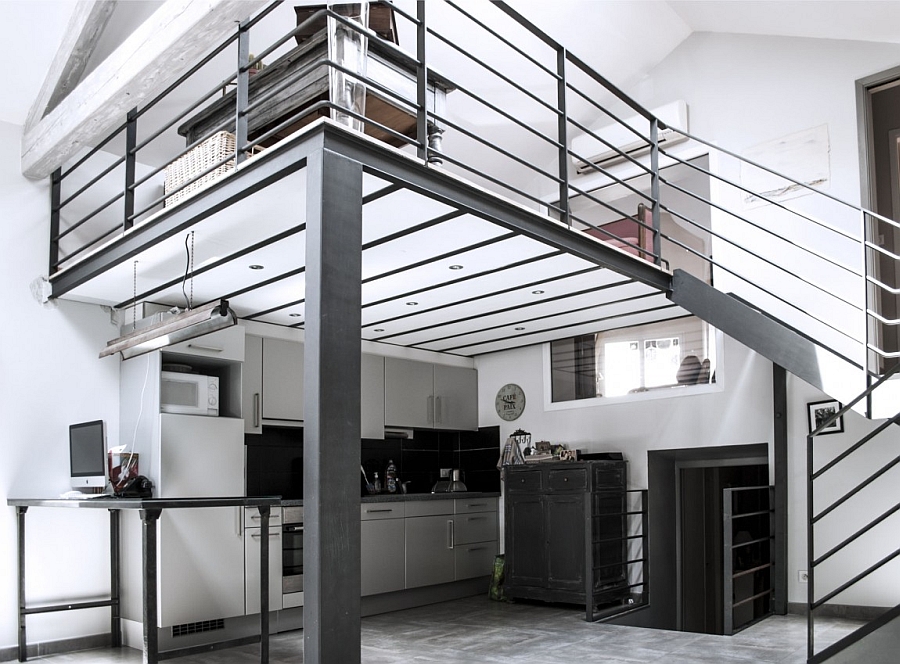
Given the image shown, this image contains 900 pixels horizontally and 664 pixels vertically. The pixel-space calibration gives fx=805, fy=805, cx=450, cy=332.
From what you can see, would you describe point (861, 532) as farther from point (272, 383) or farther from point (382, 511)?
point (272, 383)

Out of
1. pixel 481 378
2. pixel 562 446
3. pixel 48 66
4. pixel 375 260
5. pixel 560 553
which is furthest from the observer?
pixel 481 378

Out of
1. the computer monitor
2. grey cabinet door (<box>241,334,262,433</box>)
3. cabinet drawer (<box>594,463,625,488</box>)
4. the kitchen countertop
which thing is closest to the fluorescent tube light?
the computer monitor

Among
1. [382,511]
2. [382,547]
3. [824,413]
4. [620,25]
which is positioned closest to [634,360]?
[824,413]

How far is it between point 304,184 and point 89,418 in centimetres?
292

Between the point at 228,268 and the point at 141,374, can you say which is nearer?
the point at 228,268

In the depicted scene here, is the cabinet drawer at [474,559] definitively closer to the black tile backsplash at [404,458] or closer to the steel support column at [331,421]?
the black tile backsplash at [404,458]

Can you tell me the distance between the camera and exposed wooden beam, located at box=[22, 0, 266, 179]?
3979mm

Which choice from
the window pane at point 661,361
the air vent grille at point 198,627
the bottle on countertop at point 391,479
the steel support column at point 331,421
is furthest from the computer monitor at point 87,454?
the window pane at point 661,361

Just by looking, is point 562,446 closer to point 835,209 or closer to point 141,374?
point 835,209

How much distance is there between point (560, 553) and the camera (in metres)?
6.93

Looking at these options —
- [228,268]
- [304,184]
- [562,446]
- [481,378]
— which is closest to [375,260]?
[228,268]

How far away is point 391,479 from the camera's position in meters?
7.59

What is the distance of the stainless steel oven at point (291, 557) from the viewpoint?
6070mm

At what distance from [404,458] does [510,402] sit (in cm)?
Result: 122
